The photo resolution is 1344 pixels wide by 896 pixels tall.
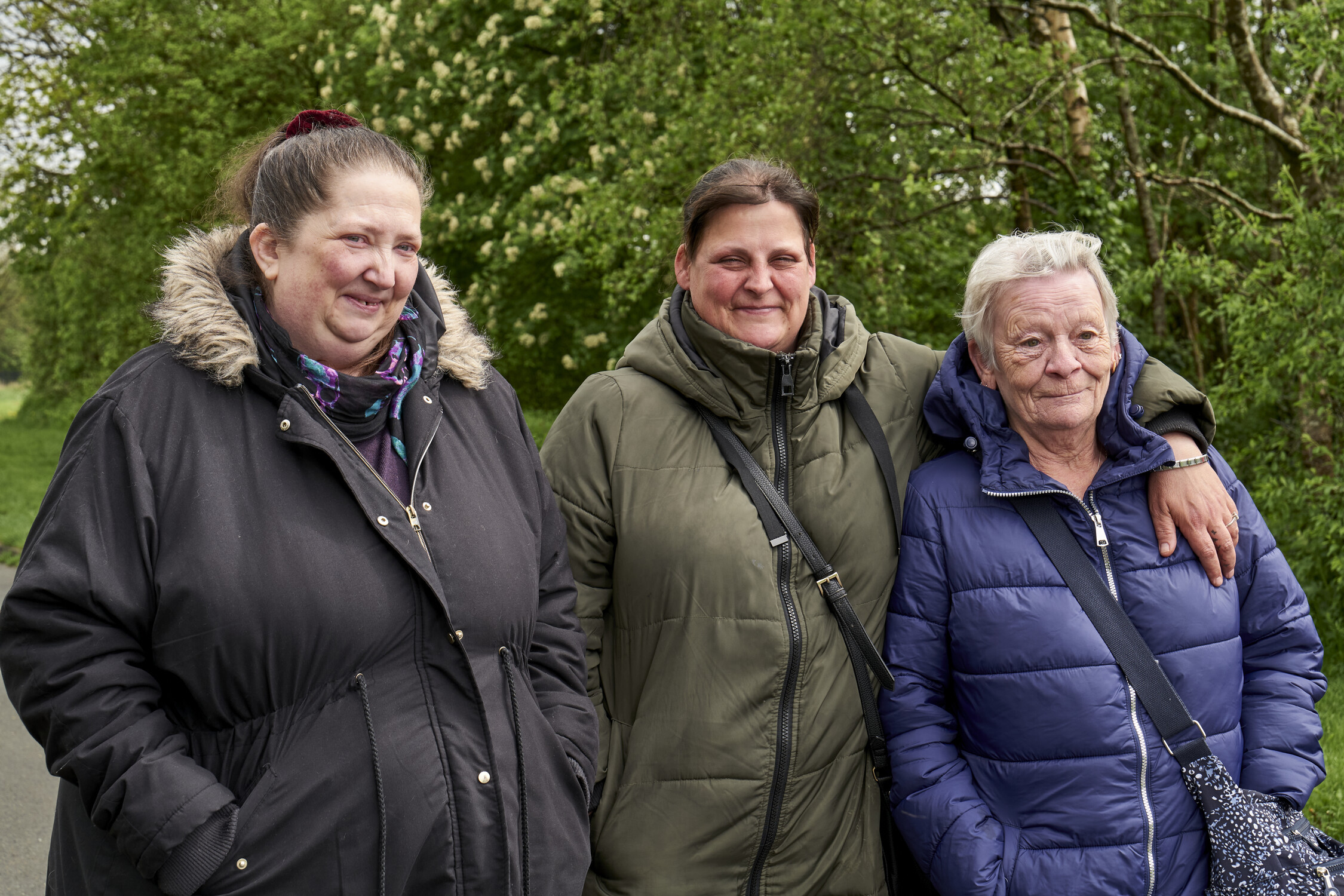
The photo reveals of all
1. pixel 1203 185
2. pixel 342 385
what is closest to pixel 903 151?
pixel 1203 185

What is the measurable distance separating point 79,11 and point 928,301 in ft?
55.2

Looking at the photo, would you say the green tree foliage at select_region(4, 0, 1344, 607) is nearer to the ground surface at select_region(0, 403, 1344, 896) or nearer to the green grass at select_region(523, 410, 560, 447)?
the green grass at select_region(523, 410, 560, 447)

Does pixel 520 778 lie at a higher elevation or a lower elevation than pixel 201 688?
lower

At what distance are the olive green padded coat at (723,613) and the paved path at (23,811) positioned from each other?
9.14ft

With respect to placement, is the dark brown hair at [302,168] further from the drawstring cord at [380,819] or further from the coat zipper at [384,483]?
the drawstring cord at [380,819]

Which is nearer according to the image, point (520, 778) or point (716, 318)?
point (520, 778)

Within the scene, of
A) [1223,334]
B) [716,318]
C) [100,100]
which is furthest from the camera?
[100,100]

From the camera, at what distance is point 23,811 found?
4.86 meters

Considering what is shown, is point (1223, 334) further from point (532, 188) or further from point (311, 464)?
point (311, 464)

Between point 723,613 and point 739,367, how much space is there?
1.85 ft

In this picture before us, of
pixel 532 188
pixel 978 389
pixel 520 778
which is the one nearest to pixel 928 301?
pixel 532 188

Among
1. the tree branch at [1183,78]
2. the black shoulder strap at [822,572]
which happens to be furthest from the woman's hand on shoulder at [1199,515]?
the tree branch at [1183,78]

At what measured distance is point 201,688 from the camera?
176cm

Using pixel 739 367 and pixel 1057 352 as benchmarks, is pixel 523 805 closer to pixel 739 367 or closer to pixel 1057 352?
pixel 739 367
